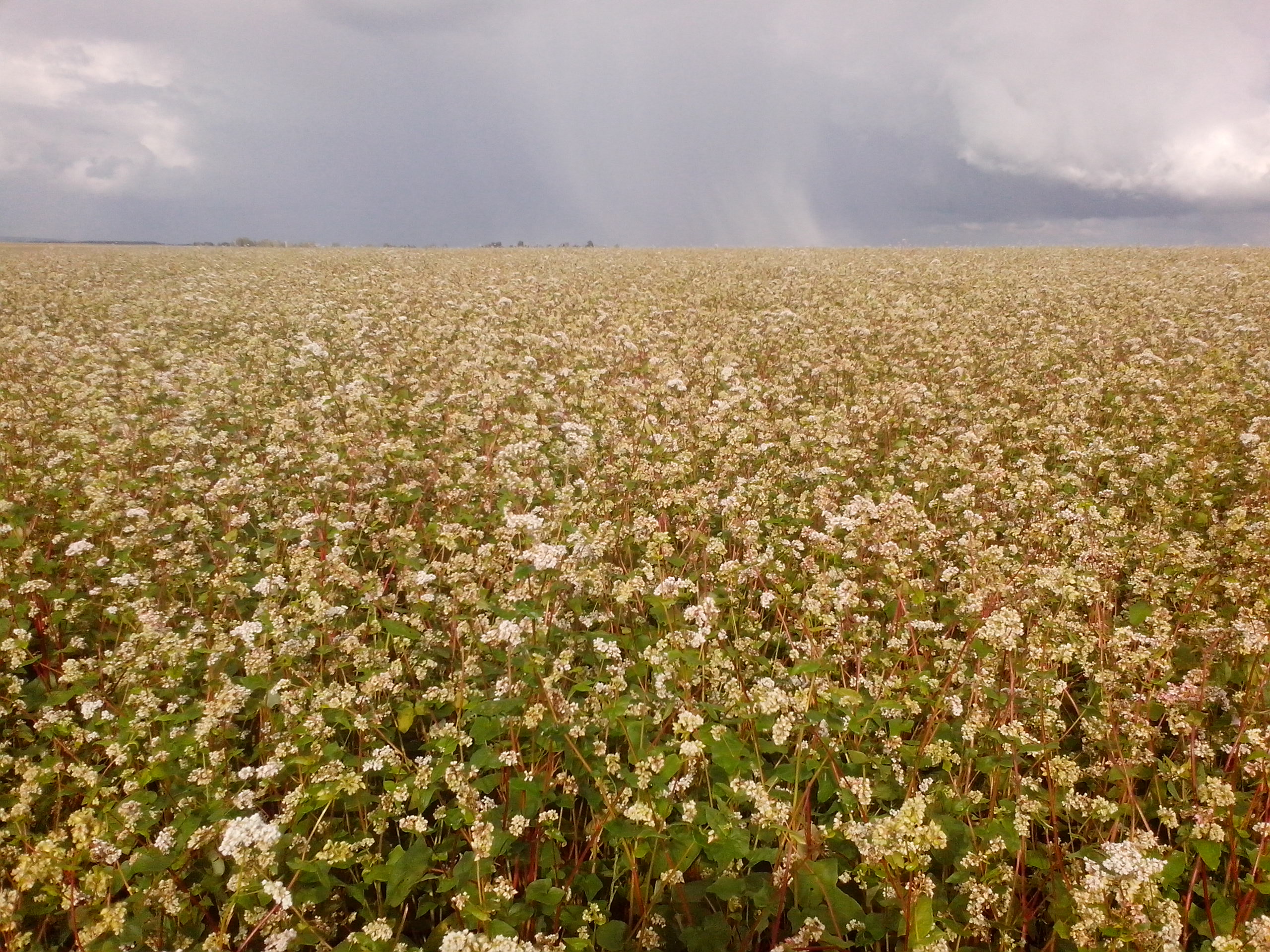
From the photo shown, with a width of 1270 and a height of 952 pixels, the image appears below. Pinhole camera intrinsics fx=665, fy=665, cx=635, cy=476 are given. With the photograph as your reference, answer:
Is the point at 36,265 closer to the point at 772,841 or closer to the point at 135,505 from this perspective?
the point at 135,505

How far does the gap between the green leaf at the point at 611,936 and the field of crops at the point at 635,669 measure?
0.02 metres

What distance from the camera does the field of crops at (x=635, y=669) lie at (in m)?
2.89

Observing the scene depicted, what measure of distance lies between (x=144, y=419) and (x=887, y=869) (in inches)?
354

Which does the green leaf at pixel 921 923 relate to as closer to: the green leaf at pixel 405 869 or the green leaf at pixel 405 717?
the green leaf at pixel 405 869

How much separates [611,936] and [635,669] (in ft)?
4.98

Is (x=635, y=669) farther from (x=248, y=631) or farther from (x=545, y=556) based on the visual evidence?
(x=248, y=631)

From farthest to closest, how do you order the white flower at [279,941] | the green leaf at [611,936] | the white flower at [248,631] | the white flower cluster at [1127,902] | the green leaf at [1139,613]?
the green leaf at [1139,613] < the white flower at [248,631] < the green leaf at [611,936] < the white flower at [279,941] < the white flower cluster at [1127,902]

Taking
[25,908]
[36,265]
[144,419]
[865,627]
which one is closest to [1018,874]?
[865,627]

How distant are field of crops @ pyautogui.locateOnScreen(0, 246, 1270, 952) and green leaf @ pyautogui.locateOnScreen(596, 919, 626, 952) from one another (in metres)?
0.02

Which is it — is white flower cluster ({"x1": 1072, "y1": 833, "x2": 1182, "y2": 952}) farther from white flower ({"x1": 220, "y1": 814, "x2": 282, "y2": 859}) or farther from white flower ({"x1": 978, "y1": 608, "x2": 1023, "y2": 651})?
white flower ({"x1": 220, "y1": 814, "x2": 282, "y2": 859})

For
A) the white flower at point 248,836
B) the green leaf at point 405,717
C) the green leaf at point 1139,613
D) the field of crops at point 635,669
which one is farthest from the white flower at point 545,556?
the green leaf at point 1139,613

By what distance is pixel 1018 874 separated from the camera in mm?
3064

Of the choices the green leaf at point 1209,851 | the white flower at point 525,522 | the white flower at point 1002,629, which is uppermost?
the white flower at point 525,522

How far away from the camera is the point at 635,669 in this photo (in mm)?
4113
